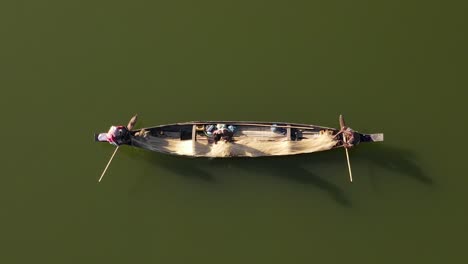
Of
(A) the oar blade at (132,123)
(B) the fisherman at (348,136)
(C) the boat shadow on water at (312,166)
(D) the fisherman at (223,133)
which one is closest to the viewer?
(B) the fisherman at (348,136)

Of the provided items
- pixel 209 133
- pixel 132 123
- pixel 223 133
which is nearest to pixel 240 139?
pixel 223 133

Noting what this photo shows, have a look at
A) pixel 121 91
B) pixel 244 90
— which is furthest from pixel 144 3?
pixel 244 90

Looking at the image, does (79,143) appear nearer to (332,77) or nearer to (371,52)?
(332,77)

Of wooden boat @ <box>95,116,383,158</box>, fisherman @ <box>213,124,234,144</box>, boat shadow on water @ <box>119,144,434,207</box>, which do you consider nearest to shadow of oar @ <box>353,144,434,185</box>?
boat shadow on water @ <box>119,144,434,207</box>

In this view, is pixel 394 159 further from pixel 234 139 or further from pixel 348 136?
pixel 234 139

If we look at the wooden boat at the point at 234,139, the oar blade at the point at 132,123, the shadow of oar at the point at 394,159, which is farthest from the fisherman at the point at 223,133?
the shadow of oar at the point at 394,159

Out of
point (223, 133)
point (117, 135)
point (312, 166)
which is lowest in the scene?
point (117, 135)

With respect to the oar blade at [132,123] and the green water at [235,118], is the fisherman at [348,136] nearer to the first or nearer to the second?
the green water at [235,118]

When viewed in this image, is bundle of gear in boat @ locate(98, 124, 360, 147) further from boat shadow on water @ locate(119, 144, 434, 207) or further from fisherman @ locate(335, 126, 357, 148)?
boat shadow on water @ locate(119, 144, 434, 207)
